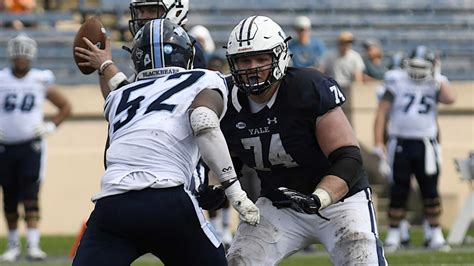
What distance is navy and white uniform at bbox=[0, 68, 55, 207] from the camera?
442 inches

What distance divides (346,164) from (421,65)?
6.63m

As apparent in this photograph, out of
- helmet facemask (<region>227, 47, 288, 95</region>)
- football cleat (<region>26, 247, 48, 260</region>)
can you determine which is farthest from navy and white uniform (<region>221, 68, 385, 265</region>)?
football cleat (<region>26, 247, 48, 260</region>)

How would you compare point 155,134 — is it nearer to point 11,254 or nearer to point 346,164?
point 346,164

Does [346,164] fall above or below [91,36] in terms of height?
below

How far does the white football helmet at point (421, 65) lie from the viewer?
11836 mm

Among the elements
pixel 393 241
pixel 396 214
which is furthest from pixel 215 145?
pixel 396 214

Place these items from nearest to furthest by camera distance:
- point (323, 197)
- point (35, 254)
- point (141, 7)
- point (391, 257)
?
point (323, 197) → point (141, 7) → point (391, 257) → point (35, 254)

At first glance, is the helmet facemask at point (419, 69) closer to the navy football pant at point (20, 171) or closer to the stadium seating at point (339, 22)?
the navy football pant at point (20, 171)

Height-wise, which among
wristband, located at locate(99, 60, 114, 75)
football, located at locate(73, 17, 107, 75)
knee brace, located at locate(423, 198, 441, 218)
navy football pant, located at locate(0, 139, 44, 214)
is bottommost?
knee brace, located at locate(423, 198, 441, 218)

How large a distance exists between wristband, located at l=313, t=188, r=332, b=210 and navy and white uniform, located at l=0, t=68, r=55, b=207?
628 cm

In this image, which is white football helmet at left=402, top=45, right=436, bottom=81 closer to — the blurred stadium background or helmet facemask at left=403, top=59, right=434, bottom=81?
helmet facemask at left=403, top=59, right=434, bottom=81

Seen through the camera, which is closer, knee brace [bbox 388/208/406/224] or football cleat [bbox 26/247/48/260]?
football cleat [bbox 26/247/48/260]

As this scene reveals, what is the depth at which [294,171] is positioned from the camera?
570cm

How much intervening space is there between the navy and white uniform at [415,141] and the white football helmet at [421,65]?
0.18ft
